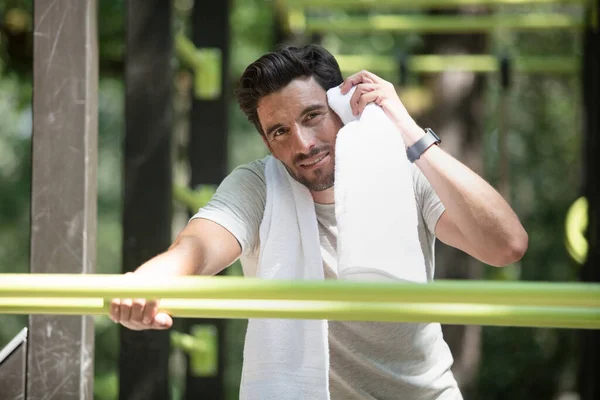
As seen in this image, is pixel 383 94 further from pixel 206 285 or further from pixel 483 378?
pixel 483 378

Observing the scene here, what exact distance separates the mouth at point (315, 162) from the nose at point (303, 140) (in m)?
0.03

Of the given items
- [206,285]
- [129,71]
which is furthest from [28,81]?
[206,285]

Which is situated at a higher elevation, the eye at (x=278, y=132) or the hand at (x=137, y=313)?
the eye at (x=278, y=132)

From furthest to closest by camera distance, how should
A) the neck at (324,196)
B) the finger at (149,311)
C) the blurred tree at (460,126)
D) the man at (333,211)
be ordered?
the blurred tree at (460,126), the neck at (324,196), the man at (333,211), the finger at (149,311)

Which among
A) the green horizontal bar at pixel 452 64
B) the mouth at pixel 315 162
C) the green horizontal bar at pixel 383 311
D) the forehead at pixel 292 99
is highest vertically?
the green horizontal bar at pixel 452 64

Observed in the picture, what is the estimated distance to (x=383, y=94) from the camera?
67.7 inches

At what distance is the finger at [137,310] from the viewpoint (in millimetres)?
1255

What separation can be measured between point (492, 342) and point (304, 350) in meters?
7.12

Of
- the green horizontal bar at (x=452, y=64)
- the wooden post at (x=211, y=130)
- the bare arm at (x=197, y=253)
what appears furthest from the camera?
the green horizontal bar at (x=452, y=64)

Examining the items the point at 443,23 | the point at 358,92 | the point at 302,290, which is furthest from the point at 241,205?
the point at 443,23

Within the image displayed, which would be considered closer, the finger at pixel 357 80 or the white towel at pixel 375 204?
the white towel at pixel 375 204

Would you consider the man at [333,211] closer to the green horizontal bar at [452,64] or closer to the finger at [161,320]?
the finger at [161,320]

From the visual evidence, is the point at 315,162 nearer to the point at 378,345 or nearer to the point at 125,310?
the point at 378,345

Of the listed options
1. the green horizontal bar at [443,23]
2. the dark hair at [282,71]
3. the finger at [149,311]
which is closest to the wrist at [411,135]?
the dark hair at [282,71]
